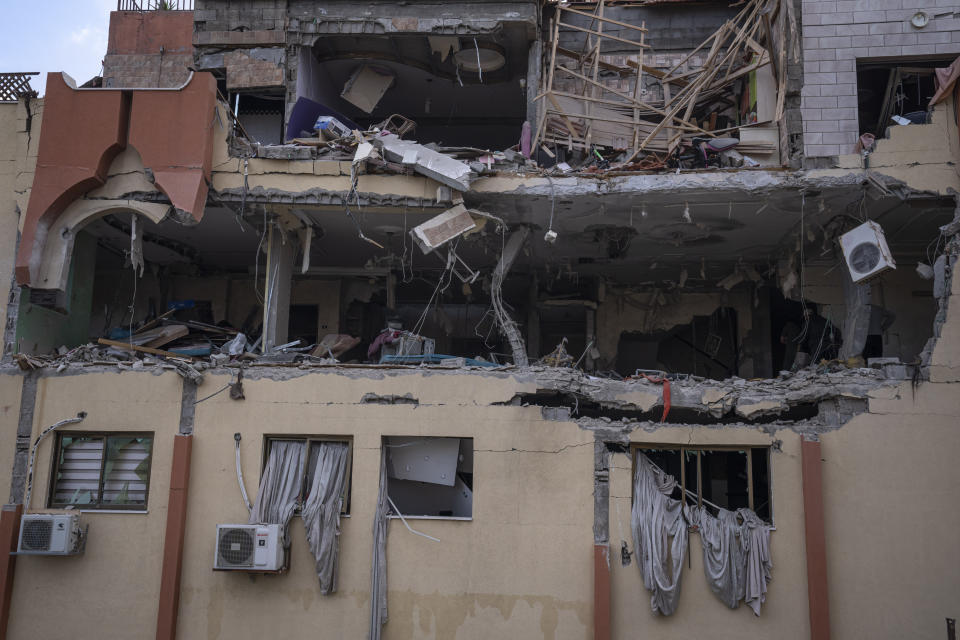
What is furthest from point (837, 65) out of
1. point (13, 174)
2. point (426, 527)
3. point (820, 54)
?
point (13, 174)

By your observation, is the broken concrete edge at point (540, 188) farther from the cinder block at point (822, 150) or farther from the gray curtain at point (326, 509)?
the gray curtain at point (326, 509)

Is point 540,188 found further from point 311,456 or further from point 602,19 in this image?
point 311,456

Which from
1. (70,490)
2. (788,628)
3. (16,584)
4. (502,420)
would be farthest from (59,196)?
(788,628)

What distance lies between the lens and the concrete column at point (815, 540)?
1034 cm

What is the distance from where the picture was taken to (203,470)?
447 inches

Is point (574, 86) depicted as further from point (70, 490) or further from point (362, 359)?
point (70, 490)

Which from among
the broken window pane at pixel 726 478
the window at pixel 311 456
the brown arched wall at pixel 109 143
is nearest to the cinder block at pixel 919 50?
the broken window pane at pixel 726 478

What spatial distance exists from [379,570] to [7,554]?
5233 millimetres

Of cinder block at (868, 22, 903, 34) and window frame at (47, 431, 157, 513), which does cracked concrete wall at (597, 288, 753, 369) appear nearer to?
cinder block at (868, 22, 903, 34)

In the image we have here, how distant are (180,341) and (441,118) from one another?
24.8 ft

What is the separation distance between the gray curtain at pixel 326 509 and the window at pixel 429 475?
727 mm

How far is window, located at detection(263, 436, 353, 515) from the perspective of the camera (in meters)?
11.3

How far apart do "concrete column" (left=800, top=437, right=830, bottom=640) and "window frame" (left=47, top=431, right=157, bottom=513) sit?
9062 millimetres

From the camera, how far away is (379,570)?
10.9 metres
